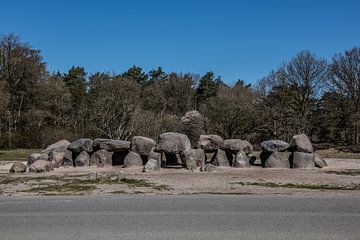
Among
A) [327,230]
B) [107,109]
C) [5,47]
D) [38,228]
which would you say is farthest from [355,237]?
[5,47]

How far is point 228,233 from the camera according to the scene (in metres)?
7.18

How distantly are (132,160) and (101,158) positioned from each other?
1.77 metres

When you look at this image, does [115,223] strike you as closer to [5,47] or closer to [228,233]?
[228,233]

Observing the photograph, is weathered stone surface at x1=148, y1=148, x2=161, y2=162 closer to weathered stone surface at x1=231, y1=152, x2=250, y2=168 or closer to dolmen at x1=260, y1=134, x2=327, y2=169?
weathered stone surface at x1=231, y1=152, x2=250, y2=168

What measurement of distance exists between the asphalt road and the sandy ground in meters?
2.44

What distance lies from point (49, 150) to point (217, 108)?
20.5m

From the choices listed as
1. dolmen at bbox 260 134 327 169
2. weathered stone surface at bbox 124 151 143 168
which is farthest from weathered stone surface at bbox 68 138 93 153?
dolmen at bbox 260 134 327 169

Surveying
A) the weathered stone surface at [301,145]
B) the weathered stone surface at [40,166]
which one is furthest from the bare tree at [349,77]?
the weathered stone surface at [40,166]

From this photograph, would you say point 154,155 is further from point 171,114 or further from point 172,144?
point 171,114

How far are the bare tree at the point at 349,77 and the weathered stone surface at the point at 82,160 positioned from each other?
96.5 feet

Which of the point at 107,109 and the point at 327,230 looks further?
the point at 107,109

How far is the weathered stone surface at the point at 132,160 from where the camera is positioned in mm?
23125

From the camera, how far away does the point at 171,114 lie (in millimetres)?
46938

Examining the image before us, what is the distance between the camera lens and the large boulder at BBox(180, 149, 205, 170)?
22.2 meters
